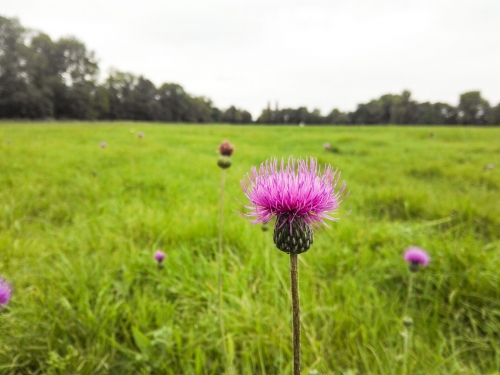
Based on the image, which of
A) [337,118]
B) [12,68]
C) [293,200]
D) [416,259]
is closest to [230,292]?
[293,200]

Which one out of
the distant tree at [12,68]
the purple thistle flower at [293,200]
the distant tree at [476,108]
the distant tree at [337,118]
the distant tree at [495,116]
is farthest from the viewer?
the distant tree at [337,118]

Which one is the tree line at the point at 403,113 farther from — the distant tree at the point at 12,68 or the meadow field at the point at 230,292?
the meadow field at the point at 230,292

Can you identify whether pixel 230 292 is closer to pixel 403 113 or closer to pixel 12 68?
pixel 12 68

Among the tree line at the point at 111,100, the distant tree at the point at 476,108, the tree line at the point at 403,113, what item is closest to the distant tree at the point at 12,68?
the tree line at the point at 111,100

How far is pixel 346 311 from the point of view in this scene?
190cm

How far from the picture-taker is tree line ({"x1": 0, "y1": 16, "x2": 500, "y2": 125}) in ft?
118

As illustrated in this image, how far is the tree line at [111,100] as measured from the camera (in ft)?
118

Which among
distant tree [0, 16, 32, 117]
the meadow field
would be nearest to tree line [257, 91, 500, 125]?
distant tree [0, 16, 32, 117]

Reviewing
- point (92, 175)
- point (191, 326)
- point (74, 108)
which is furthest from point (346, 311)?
point (74, 108)

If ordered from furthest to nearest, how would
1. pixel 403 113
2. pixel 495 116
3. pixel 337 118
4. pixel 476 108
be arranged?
1. pixel 337 118
2. pixel 403 113
3. pixel 476 108
4. pixel 495 116

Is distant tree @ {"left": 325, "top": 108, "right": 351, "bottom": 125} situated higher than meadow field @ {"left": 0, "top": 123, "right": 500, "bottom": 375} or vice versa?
distant tree @ {"left": 325, "top": 108, "right": 351, "bottom": 125}

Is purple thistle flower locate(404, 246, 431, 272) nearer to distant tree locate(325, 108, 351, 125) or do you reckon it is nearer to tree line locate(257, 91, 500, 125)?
tree line locate(257, 91, 500, 125)

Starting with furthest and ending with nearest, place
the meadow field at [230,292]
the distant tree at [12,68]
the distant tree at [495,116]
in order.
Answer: the distant tree at [495,116] < the distant tree at [12,68] < the meadow field at [230,292]

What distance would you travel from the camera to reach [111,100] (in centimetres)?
5822
